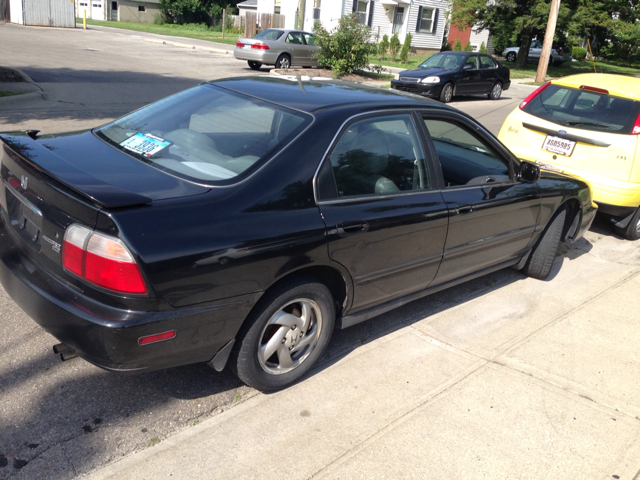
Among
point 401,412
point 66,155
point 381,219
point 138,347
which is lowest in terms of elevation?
point 401,412

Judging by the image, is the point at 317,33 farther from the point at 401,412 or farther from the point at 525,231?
the point at 401,412

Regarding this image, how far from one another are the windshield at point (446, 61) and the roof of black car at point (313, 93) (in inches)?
568

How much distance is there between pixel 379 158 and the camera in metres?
3.60

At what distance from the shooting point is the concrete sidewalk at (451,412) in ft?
9.25

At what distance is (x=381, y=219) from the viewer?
341cm

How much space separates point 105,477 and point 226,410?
73 centimetres

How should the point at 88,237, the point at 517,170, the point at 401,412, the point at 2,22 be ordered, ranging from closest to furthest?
1. the point at 88,237
2. the point at 401,412
3. the point at 517,170
4. the point at 2,22

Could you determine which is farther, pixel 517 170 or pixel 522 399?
pixel 517 170

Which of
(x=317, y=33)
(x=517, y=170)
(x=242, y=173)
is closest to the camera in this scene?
(x=242, y=173)

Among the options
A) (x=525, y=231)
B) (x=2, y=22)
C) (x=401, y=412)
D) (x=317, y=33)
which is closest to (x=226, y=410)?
(x=401, y=412)

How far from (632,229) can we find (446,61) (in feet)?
40.7

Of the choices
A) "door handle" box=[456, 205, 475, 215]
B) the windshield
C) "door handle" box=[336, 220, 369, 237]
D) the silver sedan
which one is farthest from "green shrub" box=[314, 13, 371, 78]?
"door handle" box=[336, 220, 369, 237]

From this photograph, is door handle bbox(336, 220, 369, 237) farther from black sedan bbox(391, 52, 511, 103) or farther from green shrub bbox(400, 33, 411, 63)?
green shrub bbox(400, 33, 411, 63)

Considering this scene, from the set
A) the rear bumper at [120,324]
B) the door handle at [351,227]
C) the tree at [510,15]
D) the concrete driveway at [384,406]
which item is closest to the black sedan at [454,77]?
the tree at [510,15]
